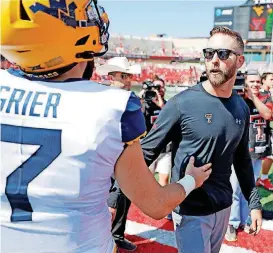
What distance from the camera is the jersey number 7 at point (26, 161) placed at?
3.54 feet

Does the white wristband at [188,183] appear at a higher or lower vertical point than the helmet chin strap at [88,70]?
lower

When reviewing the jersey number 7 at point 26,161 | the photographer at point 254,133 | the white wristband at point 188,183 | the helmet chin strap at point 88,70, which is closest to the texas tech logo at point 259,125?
the photographer at point 254,133

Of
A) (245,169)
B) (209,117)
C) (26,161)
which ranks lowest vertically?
(245,169)

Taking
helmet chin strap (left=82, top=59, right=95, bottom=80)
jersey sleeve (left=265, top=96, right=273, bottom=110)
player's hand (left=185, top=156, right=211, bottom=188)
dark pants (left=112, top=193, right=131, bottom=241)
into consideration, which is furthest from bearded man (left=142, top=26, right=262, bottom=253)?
jersey sleeve (left=265, top=96, right=273, bottom=110)

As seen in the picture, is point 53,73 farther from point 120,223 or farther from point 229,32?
point 120,223

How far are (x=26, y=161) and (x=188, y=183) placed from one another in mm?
676

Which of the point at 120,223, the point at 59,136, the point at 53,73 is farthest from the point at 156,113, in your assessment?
the point at 59,136

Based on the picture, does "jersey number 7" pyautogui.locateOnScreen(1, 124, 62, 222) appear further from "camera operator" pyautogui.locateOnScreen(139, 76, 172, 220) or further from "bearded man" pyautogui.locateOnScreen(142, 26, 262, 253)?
"camera operator" pyautogui.locateOnScreen(139, 76, 172, 220)

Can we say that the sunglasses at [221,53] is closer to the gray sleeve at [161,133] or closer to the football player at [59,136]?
the gray sleeve at [161,133]

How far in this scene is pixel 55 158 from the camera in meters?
1.09

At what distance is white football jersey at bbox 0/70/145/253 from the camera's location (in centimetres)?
107

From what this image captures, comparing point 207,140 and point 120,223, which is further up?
point 207,140

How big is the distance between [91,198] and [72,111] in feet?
0.91

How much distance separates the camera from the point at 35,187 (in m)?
1.11
